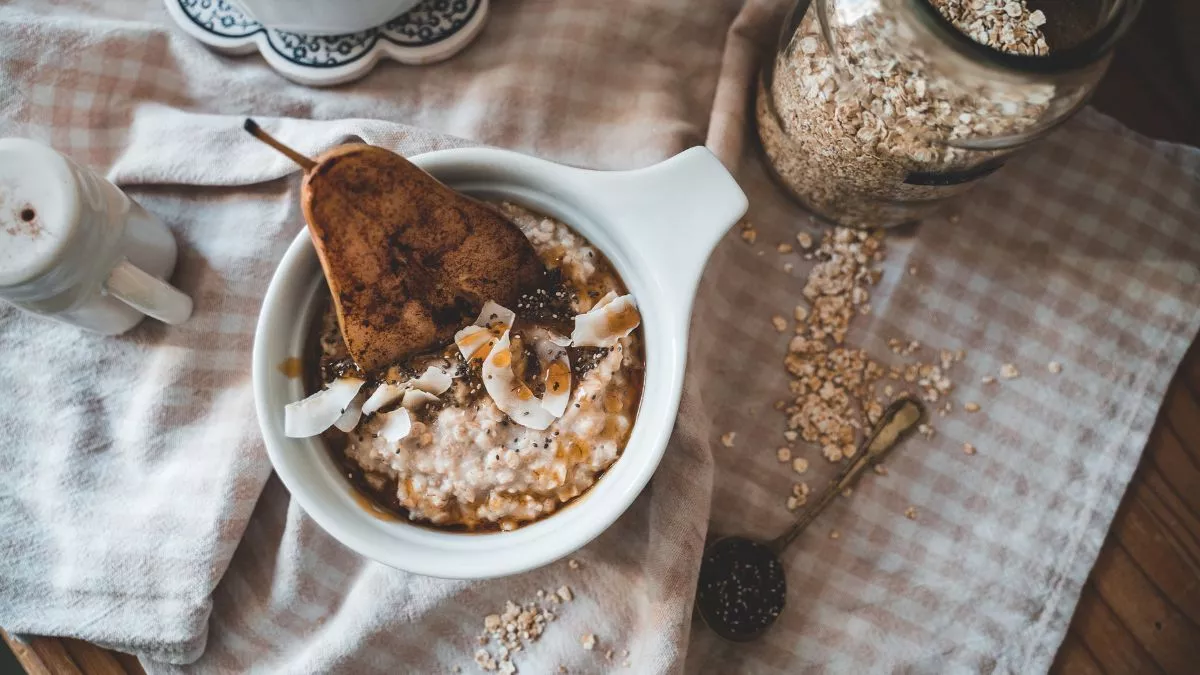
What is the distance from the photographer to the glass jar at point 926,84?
0.91 metres

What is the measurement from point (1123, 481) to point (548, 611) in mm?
851

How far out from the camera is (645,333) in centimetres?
100

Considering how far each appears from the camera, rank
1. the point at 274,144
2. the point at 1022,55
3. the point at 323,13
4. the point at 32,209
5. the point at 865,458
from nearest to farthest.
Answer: the point at 274,144
the point at 1022,55
the point at 32,209
the point at 323,13
the point at 865,458

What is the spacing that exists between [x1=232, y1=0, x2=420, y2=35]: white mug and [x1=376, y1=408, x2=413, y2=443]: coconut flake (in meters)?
0.54

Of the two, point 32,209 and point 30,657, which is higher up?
point 32,209

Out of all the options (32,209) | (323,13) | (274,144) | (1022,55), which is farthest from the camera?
(323,13)

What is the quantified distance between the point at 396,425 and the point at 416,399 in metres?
0.04

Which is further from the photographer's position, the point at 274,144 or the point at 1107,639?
the point at 1107,639

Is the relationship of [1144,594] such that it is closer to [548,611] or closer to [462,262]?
[548,611]

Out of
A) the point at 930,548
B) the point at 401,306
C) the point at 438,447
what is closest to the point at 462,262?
the point at 401,306

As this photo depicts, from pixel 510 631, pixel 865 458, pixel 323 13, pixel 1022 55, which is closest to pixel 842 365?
pixel 865 458

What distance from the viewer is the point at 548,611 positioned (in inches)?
47.4

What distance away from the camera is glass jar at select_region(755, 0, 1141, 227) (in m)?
0.91

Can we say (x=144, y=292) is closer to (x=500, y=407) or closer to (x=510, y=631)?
(x=500, y=407)
